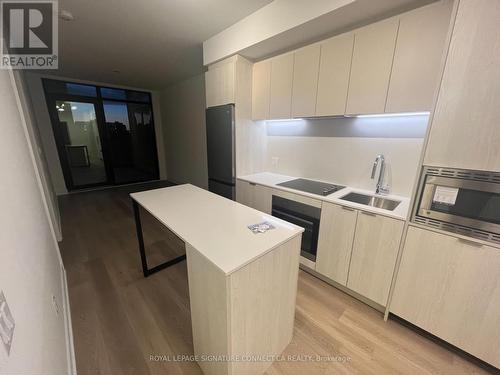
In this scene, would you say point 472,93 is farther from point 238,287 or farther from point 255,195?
point 255,195

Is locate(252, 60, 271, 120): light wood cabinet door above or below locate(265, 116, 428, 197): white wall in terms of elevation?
above

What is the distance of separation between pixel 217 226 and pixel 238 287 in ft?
1.50

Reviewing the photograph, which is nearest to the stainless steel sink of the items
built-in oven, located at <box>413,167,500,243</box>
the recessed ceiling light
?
built-in oven, located at <box>413,167,500,243</box>

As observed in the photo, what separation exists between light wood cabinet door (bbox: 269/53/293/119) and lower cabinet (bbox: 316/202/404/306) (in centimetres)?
125

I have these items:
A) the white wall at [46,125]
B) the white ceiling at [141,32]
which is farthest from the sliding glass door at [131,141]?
the white ceiling at [141,32]

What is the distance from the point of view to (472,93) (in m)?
1.20

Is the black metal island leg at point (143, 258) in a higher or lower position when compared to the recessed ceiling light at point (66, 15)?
lower

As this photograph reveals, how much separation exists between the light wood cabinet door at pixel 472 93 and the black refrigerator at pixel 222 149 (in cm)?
206

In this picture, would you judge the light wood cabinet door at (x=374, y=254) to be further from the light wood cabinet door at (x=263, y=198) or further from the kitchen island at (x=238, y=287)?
the light wood cabinet door at (x=263, y=198)

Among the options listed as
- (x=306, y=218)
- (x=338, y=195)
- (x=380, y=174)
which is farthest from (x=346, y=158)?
(x=306, y=218)

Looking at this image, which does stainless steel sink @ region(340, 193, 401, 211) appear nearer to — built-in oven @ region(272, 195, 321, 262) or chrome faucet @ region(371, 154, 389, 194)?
chrome faucet @ region(371, 154, 389, 194)

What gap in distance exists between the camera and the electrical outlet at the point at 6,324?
550 mm

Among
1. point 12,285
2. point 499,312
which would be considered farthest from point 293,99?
point 12,285

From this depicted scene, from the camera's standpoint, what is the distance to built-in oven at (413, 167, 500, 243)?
4.02 feet
